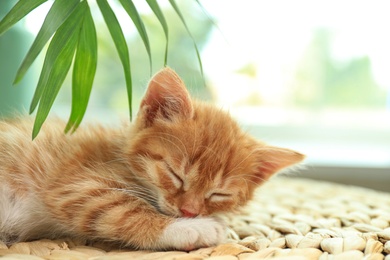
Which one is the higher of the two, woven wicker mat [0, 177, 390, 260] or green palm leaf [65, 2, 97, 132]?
green palm leaf [65, 2, 97, 132]

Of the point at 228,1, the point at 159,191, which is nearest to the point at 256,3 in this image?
the point at 228,1

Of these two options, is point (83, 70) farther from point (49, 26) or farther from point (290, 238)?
point (290, 238)

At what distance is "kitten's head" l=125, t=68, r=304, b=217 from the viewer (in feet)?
3.97

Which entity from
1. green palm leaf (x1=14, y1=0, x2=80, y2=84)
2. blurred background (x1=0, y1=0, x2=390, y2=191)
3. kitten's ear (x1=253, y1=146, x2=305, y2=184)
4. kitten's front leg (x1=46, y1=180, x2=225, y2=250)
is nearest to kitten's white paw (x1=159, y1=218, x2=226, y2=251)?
kitten's front leg (x1=46, y1=180, x2=225, y2=250)

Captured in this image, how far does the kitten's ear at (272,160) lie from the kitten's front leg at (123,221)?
0.24 m

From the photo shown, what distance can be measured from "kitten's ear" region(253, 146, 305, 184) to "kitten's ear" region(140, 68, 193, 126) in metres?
0.22

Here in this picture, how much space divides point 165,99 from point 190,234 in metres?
0.34

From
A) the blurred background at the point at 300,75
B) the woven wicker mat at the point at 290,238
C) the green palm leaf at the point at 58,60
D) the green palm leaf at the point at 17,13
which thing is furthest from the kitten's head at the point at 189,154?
the blurred background at the point at 300,75

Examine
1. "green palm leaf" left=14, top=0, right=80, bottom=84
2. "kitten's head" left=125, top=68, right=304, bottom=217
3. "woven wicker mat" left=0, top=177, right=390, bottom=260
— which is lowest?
"woven wicker mat" left=0, top=177, right=390, bottom=260

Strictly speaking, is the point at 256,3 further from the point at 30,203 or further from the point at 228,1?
the point at 30,203

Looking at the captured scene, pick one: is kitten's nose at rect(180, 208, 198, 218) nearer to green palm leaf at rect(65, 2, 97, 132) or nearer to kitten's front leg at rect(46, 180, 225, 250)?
kitten's front leg at rect(46, 180, 225, 250)

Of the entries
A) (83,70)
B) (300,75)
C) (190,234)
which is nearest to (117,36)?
(83,70)

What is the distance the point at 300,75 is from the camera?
9.04 feet

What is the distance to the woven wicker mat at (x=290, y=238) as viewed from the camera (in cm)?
107
